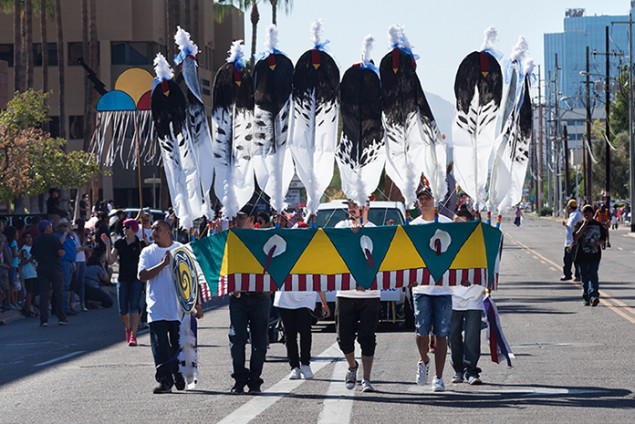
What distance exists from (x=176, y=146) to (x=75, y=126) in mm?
55200

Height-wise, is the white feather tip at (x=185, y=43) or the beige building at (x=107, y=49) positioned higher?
the beige building at (x=107, y=49)

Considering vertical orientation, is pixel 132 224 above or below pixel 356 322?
above

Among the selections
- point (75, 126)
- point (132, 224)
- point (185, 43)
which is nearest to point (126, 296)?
point (132, 224)

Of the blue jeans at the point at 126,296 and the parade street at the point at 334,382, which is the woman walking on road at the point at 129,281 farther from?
the parade street at the point at 334,382

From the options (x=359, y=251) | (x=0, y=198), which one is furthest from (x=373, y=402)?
(x=0, y=198)

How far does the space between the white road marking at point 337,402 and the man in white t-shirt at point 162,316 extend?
1693 mm

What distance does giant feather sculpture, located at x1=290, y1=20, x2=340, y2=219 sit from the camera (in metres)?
11.0

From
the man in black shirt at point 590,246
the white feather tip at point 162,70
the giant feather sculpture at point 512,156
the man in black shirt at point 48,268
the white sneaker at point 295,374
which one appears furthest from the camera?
the man in black shirt at point 48,268

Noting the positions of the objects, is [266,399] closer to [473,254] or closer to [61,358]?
[473,254]

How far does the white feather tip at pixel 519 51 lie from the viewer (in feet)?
36.8

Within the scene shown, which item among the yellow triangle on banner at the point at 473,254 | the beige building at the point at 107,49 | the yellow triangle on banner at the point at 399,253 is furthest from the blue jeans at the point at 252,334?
the beige building at the point at 107,49

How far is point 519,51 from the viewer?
11219mm

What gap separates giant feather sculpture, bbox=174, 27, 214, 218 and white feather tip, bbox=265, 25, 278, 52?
956mm

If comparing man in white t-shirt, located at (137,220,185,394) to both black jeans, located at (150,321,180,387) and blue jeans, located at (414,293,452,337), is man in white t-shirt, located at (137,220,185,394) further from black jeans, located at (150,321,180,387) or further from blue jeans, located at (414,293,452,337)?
blue jeans, located at (414,293,452,337)
